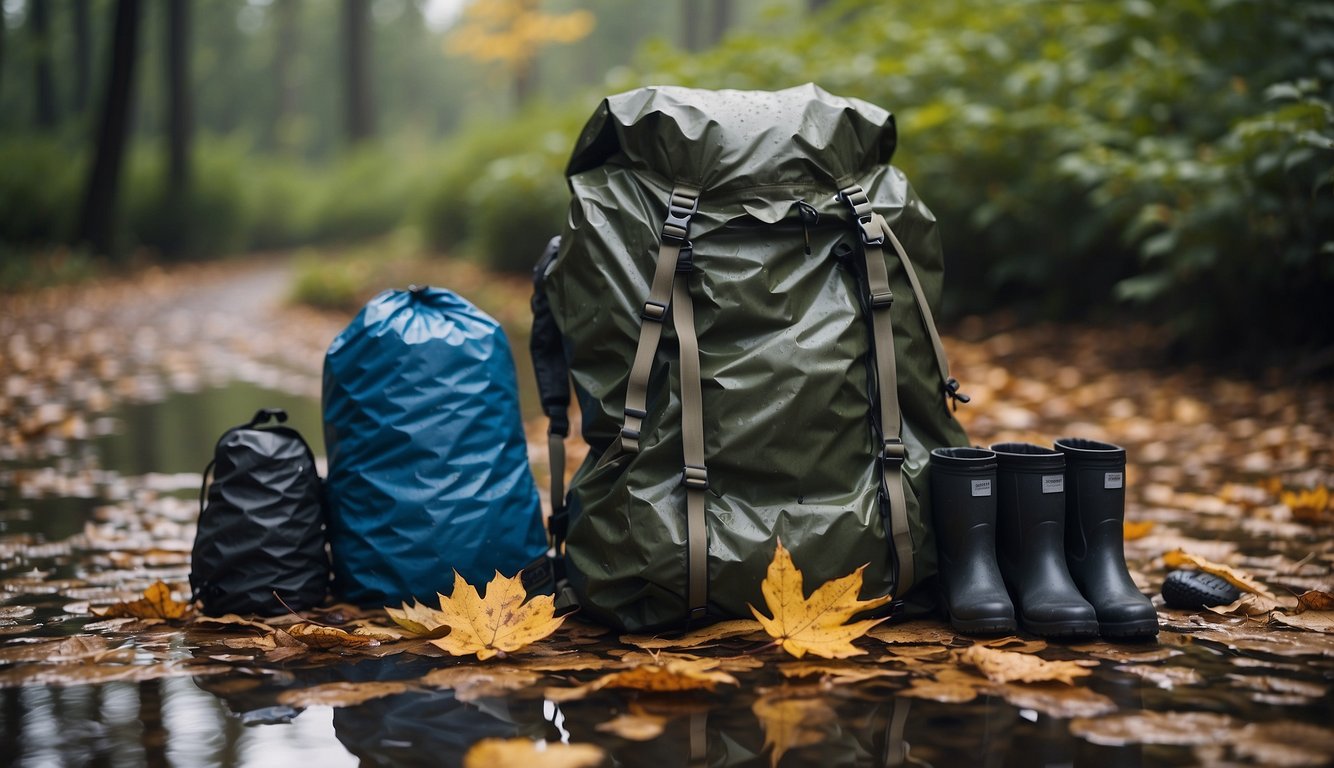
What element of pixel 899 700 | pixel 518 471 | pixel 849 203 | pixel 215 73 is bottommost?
pixel 899 700

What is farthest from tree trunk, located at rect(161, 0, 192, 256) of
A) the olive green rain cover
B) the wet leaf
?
the wet leaf

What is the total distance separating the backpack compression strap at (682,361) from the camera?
2.07 meters

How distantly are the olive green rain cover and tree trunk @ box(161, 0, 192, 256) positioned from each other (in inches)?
620

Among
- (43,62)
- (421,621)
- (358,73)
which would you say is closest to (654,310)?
(421,621)

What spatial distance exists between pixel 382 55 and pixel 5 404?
3798cm

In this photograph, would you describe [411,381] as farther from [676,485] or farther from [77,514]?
[77,514]

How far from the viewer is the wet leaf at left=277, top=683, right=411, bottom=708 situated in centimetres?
179

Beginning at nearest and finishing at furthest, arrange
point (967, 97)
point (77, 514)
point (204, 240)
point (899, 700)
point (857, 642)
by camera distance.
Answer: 1. point (899, 700)
2. point (857, 642)
3. point (77, 514)
4. point (967, 97)
5. point (204, 240)

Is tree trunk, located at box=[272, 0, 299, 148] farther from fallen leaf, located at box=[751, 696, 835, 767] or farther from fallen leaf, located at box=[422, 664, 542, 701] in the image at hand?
fallen leaf, located at box=[751, 696, 835, 767]

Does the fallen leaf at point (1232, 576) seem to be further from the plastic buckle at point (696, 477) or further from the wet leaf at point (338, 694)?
the wet leaf at point (338, 694)

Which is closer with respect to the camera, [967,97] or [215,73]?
[967,97]

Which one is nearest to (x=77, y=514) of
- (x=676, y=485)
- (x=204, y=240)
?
(x=676, y=485)

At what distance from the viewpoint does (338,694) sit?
5.98ft

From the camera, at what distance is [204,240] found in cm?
1686
